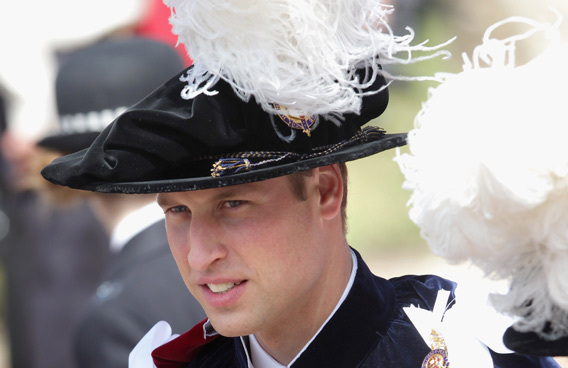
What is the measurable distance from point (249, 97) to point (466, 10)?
8142mm

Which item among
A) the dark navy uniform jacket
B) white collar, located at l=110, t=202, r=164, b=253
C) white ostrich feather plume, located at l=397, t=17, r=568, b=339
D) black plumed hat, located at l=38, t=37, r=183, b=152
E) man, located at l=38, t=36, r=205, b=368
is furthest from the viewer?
black plumed hat, located at l=38, t=37, r=183, b=152

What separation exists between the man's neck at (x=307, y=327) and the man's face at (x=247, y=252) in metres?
0.13

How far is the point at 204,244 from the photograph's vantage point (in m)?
2.22

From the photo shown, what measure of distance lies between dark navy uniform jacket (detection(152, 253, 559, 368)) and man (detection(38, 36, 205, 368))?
0.94 metres

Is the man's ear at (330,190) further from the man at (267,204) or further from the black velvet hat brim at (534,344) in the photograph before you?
the black velvet hat brim at (534,344)

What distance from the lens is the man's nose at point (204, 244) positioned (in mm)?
2201

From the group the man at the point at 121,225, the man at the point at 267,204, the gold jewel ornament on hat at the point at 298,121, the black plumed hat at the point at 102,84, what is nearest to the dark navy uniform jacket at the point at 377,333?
the man at the point at 267,204

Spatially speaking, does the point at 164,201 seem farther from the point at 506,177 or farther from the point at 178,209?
the point at 506,177

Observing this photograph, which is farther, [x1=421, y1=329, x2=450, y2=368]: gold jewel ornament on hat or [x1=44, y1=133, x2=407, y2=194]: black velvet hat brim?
[x1=421, y1=329, x2=450, y2=368]: gold jewel ornament on hat

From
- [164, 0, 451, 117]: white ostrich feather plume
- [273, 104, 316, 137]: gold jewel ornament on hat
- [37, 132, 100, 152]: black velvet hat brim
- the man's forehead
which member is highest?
[164, 0, 451, 117]: white ostrich feather plume

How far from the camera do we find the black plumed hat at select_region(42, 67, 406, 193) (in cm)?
212

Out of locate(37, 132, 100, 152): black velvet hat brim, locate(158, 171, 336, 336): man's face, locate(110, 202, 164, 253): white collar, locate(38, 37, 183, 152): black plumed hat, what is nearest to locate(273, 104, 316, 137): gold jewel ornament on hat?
locate(158, 171, 336, 336): man's face

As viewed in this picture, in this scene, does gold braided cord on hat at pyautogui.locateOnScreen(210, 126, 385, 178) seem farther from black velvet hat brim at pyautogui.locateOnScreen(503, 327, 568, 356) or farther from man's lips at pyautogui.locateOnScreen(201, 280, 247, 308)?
black velvet hat brim at pyautogui.locateOnScreen(503, 327, 568, 356)

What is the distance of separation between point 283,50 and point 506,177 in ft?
2.50
